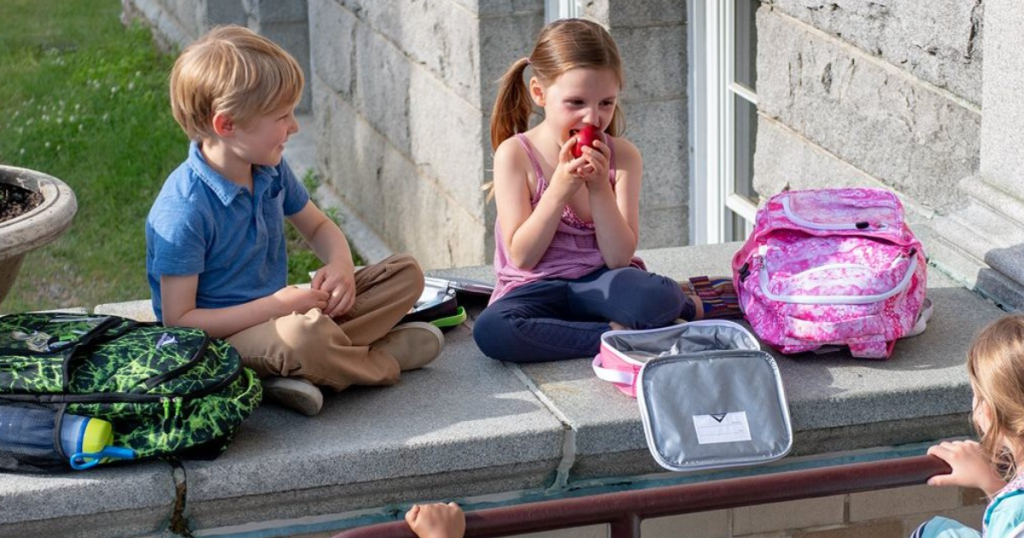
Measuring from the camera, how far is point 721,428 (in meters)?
3.10

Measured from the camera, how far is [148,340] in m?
2.96

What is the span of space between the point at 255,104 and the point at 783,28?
6.42 feet

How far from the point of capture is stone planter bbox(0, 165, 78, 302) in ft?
10.4

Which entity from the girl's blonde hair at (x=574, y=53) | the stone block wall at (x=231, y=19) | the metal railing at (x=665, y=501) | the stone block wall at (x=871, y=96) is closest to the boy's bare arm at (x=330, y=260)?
the girl's blonde hair at (x=574, y=53)

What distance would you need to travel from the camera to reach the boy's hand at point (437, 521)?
223cm

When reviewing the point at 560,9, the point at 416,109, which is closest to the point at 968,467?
the point at 560,9

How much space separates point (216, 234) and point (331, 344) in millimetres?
356

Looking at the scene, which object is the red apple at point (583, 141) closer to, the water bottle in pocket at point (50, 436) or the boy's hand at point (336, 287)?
the boy's hand at point (336, 287)

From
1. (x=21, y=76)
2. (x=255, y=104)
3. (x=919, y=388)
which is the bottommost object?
(x=21, y=76)

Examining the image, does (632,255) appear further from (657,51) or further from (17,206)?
(657,51)

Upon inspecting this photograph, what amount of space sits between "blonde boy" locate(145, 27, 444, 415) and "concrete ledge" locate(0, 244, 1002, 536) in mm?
115

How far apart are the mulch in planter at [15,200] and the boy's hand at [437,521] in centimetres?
157

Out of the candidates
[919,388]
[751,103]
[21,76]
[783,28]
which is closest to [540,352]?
[919,388]

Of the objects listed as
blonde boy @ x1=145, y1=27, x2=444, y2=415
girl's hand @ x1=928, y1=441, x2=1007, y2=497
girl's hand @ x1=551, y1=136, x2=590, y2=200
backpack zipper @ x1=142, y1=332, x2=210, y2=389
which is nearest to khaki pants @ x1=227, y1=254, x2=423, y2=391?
blonde boy @ x1=145, y1=27, x2=444, y2=415
